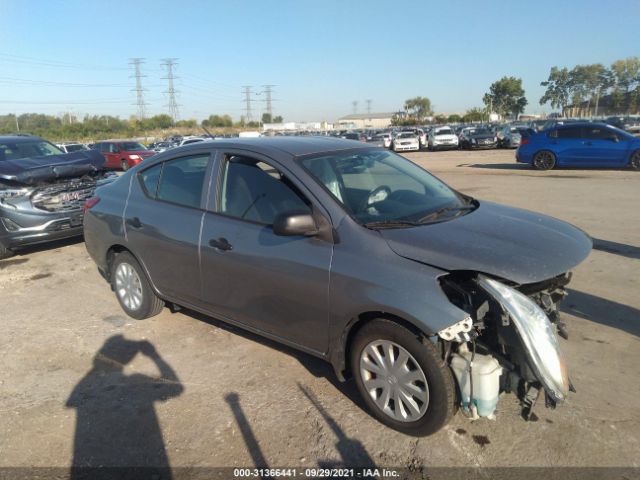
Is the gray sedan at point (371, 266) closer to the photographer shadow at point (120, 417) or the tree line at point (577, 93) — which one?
the photographer shadow at point (120, 417)

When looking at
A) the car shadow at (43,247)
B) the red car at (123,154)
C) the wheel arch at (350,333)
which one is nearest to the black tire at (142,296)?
the wheel arch at (350,333)

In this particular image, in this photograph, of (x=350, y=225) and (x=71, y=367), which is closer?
(x=350, y=225)

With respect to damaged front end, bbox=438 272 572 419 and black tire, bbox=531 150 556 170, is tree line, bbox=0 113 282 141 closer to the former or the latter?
black tire, bbox=531 150 556 170

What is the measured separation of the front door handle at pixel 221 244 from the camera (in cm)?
360

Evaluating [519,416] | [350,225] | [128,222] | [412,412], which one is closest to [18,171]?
[128,222]

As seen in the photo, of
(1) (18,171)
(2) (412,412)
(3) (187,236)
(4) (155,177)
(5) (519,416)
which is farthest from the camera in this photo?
(1) (18,171)

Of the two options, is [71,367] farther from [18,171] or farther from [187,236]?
[18,171]

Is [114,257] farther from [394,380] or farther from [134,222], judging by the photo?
[394,380]

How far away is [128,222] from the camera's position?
14.8 feet

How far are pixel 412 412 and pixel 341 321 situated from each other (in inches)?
26.5

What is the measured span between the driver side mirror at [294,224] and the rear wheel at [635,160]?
1662 cm

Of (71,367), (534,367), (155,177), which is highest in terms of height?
(155,177)

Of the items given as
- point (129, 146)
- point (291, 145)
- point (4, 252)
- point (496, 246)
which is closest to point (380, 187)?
point (291, 145)

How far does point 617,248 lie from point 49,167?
26.7 feet
